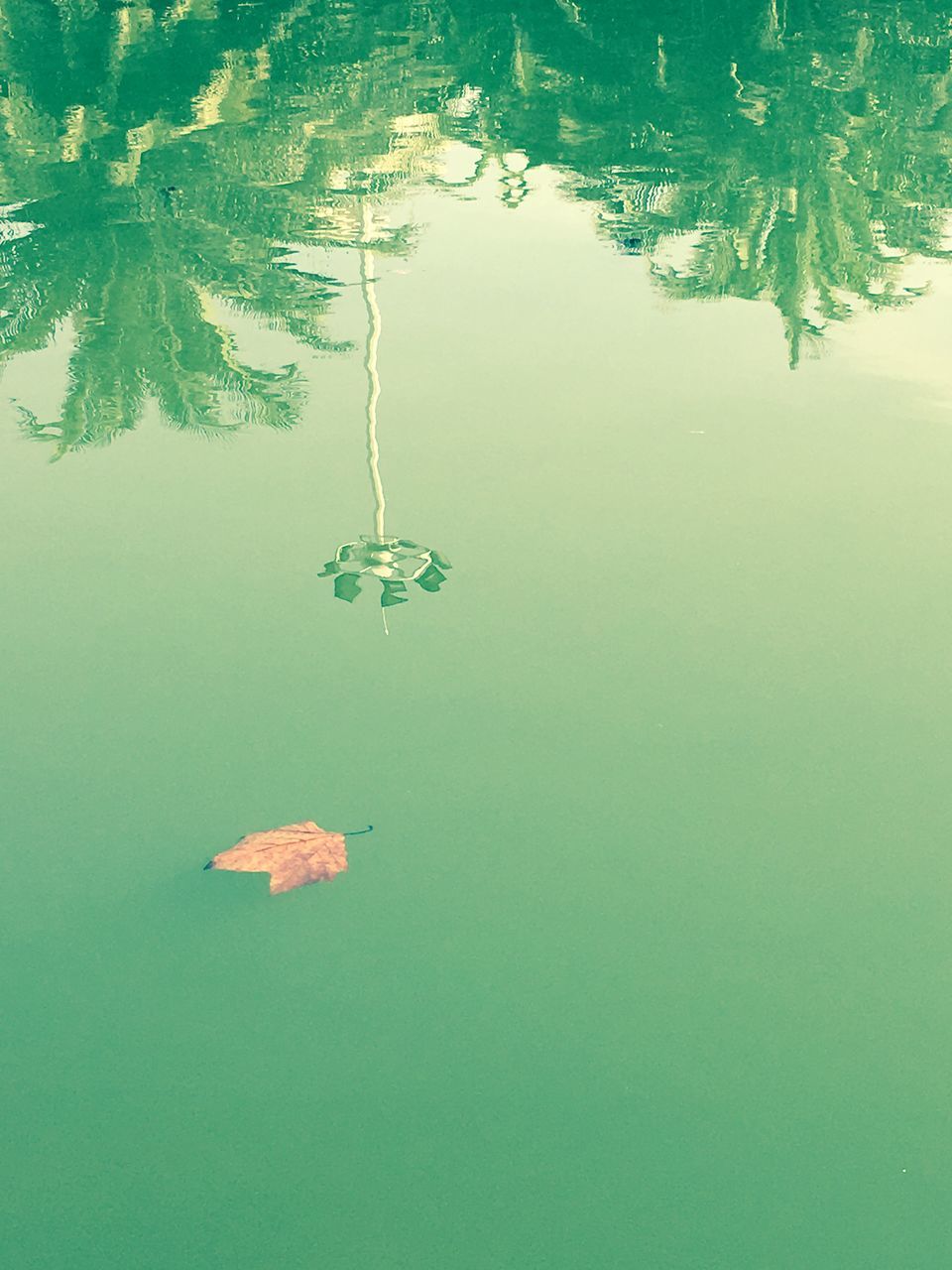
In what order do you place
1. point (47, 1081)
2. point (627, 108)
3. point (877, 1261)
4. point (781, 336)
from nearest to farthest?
1. point (877, 1261)
2. point (47, 1081)
3. point (781, 336)
4. point (627, 108)

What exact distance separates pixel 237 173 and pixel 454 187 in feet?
4.15

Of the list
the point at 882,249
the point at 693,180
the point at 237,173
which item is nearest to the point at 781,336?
the point at 882,249

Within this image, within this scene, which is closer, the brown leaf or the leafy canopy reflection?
the brown leaf

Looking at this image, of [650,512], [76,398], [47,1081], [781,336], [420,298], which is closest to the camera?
[47,1081]

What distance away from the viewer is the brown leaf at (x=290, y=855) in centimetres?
347

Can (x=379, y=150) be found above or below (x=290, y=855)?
above

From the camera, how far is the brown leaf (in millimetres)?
3473

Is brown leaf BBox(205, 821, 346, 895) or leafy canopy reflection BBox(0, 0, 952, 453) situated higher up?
leafy canopy reflection BBox(0, 0, 952, 453)

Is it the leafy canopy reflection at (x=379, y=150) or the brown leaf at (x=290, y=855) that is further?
the leafy canopy reflection at (x=379, y=150)

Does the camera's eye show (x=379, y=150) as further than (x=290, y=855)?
Yes

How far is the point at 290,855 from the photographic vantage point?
3.53 metres

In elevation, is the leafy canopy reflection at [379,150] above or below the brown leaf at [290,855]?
above

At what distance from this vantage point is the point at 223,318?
21.9ft

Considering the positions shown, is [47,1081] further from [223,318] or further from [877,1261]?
[223,318]
